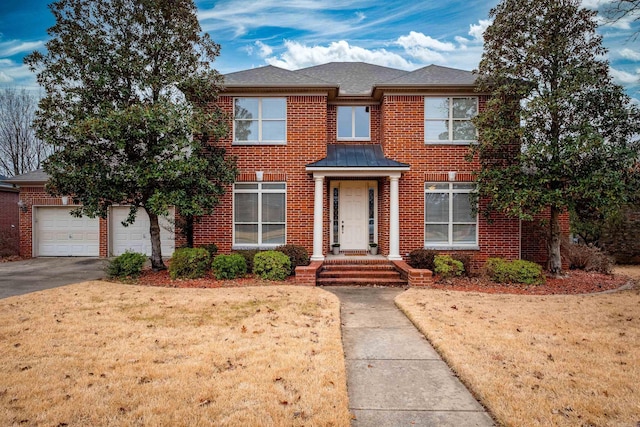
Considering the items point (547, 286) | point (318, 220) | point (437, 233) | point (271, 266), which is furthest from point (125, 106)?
point (547, 286)

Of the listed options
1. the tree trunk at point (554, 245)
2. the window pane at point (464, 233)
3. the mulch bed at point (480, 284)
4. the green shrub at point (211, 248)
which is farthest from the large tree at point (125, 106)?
the tree trunk at point (554, 245)

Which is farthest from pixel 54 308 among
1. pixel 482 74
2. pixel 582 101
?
pixel 582 101

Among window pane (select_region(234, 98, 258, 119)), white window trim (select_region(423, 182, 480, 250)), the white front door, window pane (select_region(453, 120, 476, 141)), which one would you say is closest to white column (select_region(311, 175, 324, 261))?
the white front door

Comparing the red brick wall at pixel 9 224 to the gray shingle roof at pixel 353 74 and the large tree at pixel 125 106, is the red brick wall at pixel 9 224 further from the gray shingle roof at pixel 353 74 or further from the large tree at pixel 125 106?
the gray shingle roof at pixel 353 74

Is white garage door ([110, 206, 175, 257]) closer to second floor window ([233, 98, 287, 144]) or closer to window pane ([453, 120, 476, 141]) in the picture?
second floor window ([233, 98, 287, 144])

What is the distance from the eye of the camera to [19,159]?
79.7 feet

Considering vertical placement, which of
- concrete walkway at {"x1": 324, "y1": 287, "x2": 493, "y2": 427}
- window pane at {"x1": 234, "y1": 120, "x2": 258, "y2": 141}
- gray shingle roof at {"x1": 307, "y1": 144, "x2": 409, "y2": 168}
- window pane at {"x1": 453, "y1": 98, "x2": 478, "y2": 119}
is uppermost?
window pane at {"x1": 453, "y1": 98, "x2": 478, "y2": 119}

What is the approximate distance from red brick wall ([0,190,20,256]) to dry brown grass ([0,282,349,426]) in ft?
33.9

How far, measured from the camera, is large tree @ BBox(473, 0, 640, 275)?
30.1ft

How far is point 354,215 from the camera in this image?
12477mm

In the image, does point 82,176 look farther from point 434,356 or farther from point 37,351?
point 434,356

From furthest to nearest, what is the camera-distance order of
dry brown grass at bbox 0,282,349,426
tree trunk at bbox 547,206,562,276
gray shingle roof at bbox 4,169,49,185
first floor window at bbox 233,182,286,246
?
1. gray shingle roof at bbox 4,169,49,185
2. first floor window at bbox 233,182,286,246
3. tree trunk at bbox 547,206,562,276
4. dry brown grass at bbox 0,282,349,426

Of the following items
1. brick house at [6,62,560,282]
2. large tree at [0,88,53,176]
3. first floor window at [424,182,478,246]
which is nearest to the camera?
brick house at [6,62,560,282]

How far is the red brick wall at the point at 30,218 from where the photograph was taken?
15.0m
